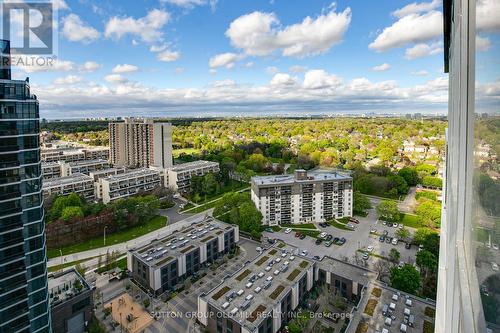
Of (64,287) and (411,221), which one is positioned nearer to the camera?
(64,287)

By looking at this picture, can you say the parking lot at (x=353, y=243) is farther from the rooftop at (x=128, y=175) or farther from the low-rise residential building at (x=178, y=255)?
the rooftop at (x=128, y=175)

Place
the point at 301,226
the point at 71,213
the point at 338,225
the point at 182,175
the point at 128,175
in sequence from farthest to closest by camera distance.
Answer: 1. the point at 182,175
2. the point at 128,175
3. the point at 301,226
4. the point at 338,225
5. the point at 71,213

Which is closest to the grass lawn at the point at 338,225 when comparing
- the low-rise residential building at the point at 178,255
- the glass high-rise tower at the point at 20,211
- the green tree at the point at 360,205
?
the green tree at the point at 360,205

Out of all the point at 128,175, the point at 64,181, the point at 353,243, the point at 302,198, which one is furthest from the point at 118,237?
the point at 353,243

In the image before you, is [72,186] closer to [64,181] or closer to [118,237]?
[64,181]

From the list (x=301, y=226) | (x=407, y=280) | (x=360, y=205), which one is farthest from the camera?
(x=360, y=205)

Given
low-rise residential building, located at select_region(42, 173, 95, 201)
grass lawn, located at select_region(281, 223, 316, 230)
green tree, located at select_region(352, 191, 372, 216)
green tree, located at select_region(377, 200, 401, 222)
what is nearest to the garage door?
grass lawn, located at select_region(281, 223, 316, 230)

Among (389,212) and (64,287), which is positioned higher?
(389,212)
